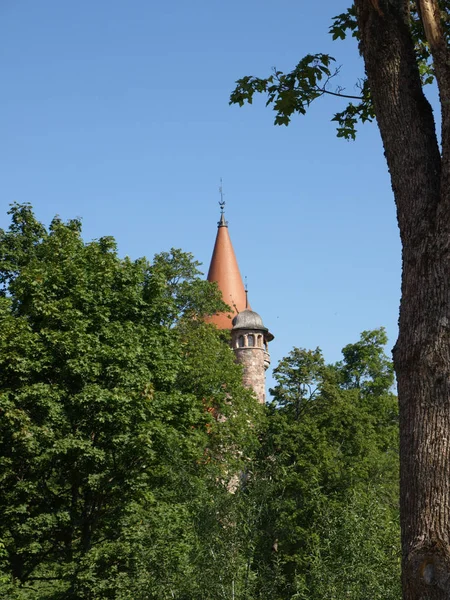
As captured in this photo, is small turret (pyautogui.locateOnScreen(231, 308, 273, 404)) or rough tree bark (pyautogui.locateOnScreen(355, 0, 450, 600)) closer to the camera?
rough tree bark (pyautogui.locateOnScreen(355, 0, 450, 600))

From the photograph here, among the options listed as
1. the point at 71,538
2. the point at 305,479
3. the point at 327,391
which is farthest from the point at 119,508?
the point at 327,391

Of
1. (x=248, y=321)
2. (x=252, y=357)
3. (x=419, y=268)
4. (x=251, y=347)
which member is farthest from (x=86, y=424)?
(x=248, y=321)

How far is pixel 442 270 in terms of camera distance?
5004 millimetres

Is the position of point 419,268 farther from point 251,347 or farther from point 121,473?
point 251,347

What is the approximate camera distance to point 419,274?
511cm

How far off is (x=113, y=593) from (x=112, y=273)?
7500 mm

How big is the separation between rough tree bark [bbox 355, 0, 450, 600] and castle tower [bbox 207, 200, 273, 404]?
30534 mm

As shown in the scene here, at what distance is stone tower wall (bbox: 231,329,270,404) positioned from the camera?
4103 cm

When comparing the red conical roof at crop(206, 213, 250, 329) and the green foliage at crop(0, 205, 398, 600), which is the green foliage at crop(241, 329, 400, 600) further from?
the red conical roof at crop(206, 213, 250, 329)

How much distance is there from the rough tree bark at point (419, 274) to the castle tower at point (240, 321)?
100 ft

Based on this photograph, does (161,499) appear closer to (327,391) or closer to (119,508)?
(119,508)

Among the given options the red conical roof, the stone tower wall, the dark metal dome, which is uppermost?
the red conical roof

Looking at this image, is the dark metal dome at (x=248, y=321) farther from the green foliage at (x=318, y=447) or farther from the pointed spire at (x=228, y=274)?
the green foliage at (x=318, y=447)

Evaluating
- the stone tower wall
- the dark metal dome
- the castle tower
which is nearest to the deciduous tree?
the castle tower
